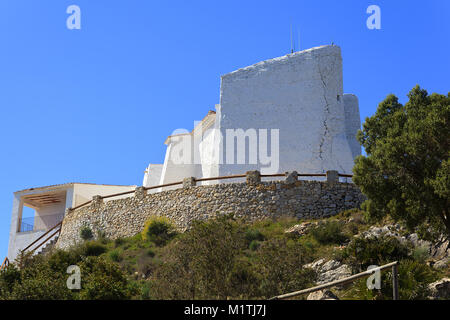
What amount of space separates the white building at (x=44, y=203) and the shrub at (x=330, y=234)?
19631 millimetres

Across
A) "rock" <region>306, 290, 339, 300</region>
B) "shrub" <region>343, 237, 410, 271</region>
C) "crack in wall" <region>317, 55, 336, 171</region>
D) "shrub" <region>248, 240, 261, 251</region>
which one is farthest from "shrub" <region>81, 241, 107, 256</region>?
"rock" <region>306, 290, 339, 300</region>

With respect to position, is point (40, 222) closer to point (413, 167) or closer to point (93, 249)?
point (93, 249)

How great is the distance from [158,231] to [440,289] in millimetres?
14020

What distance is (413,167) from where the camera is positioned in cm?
1539

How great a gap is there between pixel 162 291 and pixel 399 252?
674cm

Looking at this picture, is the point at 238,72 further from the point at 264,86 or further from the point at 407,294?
the point at 407,294

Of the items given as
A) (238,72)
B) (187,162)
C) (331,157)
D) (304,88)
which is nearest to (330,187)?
(331,157)

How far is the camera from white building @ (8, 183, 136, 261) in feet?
115

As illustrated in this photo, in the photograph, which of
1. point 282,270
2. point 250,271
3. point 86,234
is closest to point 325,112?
point 282,270

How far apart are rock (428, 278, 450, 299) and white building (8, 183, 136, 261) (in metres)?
25.9

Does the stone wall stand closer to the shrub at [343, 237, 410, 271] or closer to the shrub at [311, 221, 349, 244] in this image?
the shrub at [311, 221, 349, 244]

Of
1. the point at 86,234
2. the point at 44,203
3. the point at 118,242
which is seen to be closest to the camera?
the point at 118,242

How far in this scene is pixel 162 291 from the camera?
14406 millimetres

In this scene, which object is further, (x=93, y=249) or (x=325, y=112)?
(x=325, y=112)
